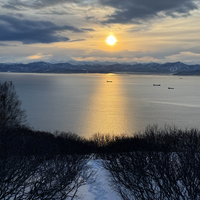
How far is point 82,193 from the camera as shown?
1520 centimetres

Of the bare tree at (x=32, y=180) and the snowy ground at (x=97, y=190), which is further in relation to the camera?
the snowy ground at (x=97, y=190)

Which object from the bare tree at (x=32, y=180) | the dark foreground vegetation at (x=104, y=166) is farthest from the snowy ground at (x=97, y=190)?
the bare tree at (x=32, y=180)

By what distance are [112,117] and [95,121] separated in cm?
571

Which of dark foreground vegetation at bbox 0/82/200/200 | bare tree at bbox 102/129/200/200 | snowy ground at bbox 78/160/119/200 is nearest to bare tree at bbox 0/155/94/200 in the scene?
dark foreground vegetation at bbox 0/82/200/200

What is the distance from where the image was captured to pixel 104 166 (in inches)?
755

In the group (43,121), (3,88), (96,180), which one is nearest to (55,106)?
(43,121)

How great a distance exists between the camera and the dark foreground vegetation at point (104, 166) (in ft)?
37.7

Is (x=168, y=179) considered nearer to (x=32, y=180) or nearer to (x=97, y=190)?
(x=97, y=190)

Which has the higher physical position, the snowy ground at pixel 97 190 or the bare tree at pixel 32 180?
the bare tree at pixel 32 180

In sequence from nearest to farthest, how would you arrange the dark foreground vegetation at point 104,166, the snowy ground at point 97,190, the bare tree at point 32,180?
1. the bare tree at point 32,180
2. the dark foreground vegetation at point 104,166
3. the snowy ground at point 97,190

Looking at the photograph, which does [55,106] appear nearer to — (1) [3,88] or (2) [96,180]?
(1) [3,88]

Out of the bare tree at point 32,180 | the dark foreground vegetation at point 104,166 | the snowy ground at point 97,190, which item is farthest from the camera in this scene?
the snowy ground at point 97,190

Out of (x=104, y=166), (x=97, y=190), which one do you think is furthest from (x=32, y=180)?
(x=104, y=166)

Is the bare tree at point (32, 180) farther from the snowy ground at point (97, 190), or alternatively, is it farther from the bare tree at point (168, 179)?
the bare tree at point (168, 179)
